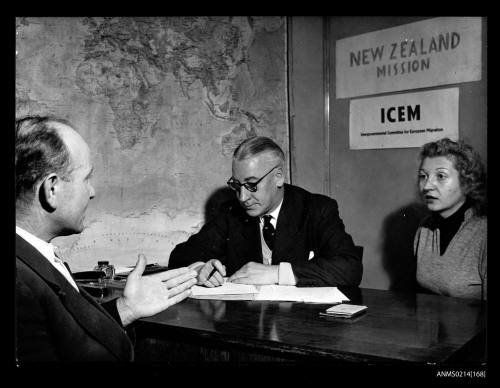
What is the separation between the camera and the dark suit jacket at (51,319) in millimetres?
1312

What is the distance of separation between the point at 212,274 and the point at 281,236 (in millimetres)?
689

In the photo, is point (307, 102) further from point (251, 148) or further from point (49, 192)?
point (49, 192)

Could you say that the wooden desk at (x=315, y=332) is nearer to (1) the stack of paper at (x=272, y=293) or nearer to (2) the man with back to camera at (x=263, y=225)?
(1) the stack of paper at (x=272, y=293)

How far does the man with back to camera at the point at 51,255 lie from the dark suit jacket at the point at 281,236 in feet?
4.49

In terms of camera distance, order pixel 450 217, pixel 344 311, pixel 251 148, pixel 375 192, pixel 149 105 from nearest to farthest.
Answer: pixel 344 311 < pixel 450 217 < pixel 251 148 < pixel 149 105 < pixel 375 192

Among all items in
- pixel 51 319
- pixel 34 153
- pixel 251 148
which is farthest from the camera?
pixel 251 148

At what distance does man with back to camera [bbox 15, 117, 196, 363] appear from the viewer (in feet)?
4.37

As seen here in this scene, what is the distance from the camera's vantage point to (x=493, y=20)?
65.4 inches

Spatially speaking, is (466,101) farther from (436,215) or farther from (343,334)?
(343,334)

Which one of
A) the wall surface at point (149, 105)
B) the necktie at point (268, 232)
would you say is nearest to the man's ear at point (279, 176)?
the necktie at point (268, 232)

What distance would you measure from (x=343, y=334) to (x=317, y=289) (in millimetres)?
689

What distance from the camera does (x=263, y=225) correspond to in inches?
124

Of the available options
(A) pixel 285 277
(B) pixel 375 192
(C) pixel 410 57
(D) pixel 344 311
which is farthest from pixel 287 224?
(C) pixel 410 57
